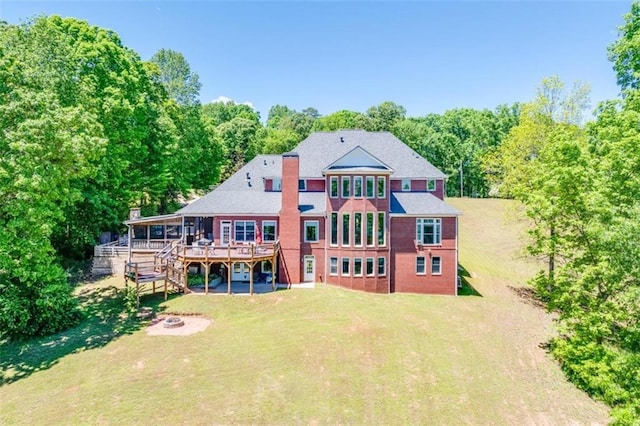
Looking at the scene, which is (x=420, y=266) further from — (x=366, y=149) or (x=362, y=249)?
(x=366, y=149)

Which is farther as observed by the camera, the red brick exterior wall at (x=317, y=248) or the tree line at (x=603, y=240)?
the red brick exterior wall at (x=317, y=248)

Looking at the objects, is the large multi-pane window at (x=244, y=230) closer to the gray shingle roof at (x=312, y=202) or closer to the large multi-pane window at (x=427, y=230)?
the gray shingle roof at (x=312, y=202)

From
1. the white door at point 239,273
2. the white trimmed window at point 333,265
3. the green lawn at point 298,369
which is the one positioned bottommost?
the green lawn at point 298,369

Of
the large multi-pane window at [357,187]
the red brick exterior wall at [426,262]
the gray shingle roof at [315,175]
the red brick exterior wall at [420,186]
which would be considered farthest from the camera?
the red brick exterior wall at [420,186]

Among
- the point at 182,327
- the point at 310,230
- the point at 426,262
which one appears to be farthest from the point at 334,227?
the point at 182,327

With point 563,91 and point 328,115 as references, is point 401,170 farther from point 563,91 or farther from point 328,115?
point 328,115

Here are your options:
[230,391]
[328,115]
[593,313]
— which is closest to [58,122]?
[230,391]

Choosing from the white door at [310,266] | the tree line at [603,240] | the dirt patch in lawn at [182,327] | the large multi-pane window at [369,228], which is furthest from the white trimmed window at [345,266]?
the tree line at [603,240]
